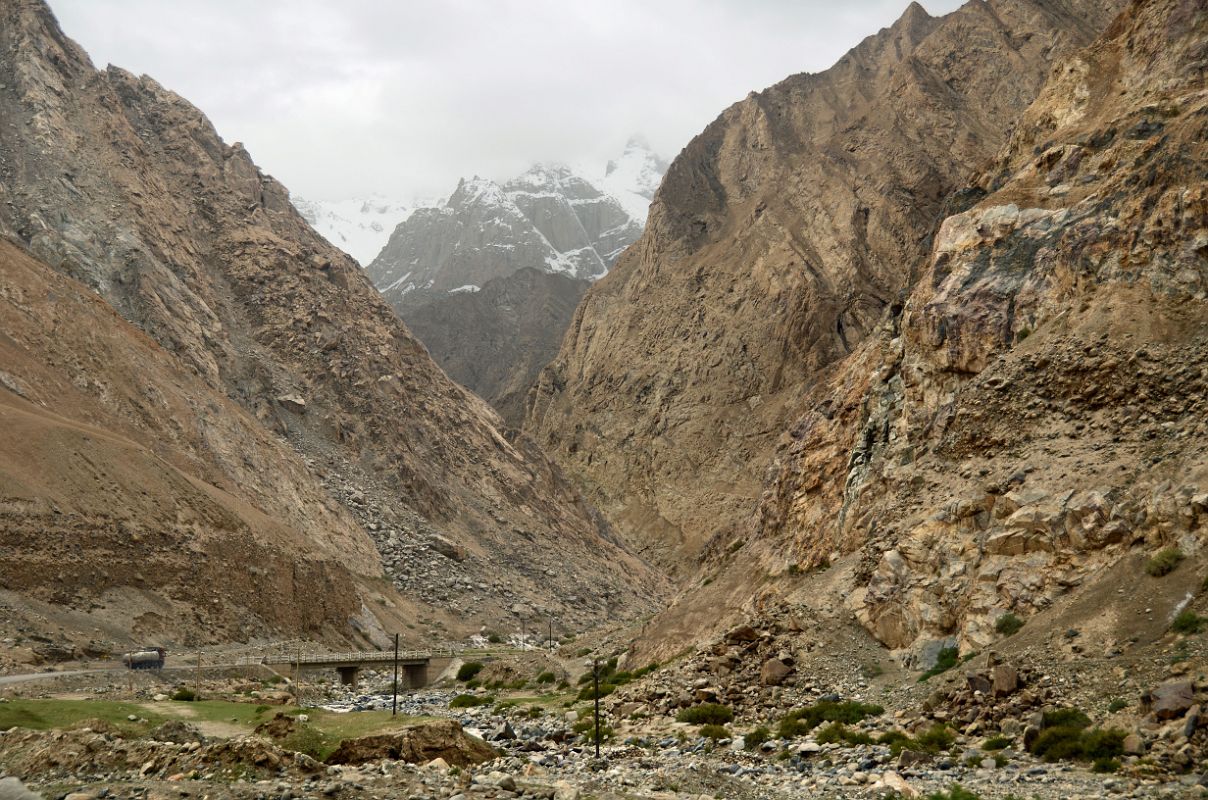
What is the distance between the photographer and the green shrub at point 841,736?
23047 mm

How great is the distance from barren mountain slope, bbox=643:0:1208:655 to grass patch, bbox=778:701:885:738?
356cm

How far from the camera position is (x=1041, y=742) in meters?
20.0

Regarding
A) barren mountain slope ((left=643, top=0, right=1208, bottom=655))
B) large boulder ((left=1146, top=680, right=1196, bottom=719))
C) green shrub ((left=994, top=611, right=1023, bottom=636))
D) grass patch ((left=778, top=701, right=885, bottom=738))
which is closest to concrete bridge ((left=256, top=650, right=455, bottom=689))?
barren mountain slope ((left=643, top=0, right=1208, bottom=655))

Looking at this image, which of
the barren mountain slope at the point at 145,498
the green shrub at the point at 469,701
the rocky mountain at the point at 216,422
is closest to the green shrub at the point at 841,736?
the green shrub at the point at 469,701

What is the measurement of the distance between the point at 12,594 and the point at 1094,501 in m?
41.0

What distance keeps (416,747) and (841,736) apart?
31.9 ft

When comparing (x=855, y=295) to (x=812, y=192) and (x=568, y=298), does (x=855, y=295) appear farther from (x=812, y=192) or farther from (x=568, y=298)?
(x=568, y=298)

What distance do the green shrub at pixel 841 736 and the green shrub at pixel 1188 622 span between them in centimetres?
692

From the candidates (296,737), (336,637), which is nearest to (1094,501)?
(296,737)

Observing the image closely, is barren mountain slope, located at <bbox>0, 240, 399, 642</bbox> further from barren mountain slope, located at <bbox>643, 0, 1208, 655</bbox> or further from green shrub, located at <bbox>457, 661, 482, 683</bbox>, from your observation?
barren mountain slope, located at <bbox>643, 0, 1208, 655</bbox>

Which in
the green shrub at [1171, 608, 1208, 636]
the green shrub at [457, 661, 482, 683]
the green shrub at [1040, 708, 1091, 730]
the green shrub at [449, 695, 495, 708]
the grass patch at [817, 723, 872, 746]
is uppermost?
the green shrub at [1171, 608, 1208, 636]

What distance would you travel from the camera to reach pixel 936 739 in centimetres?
2167

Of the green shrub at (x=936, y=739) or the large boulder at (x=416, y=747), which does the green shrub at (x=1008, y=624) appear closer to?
the green shrub at (x=936, y=739)

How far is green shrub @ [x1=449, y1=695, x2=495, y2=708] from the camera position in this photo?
42938 mm
